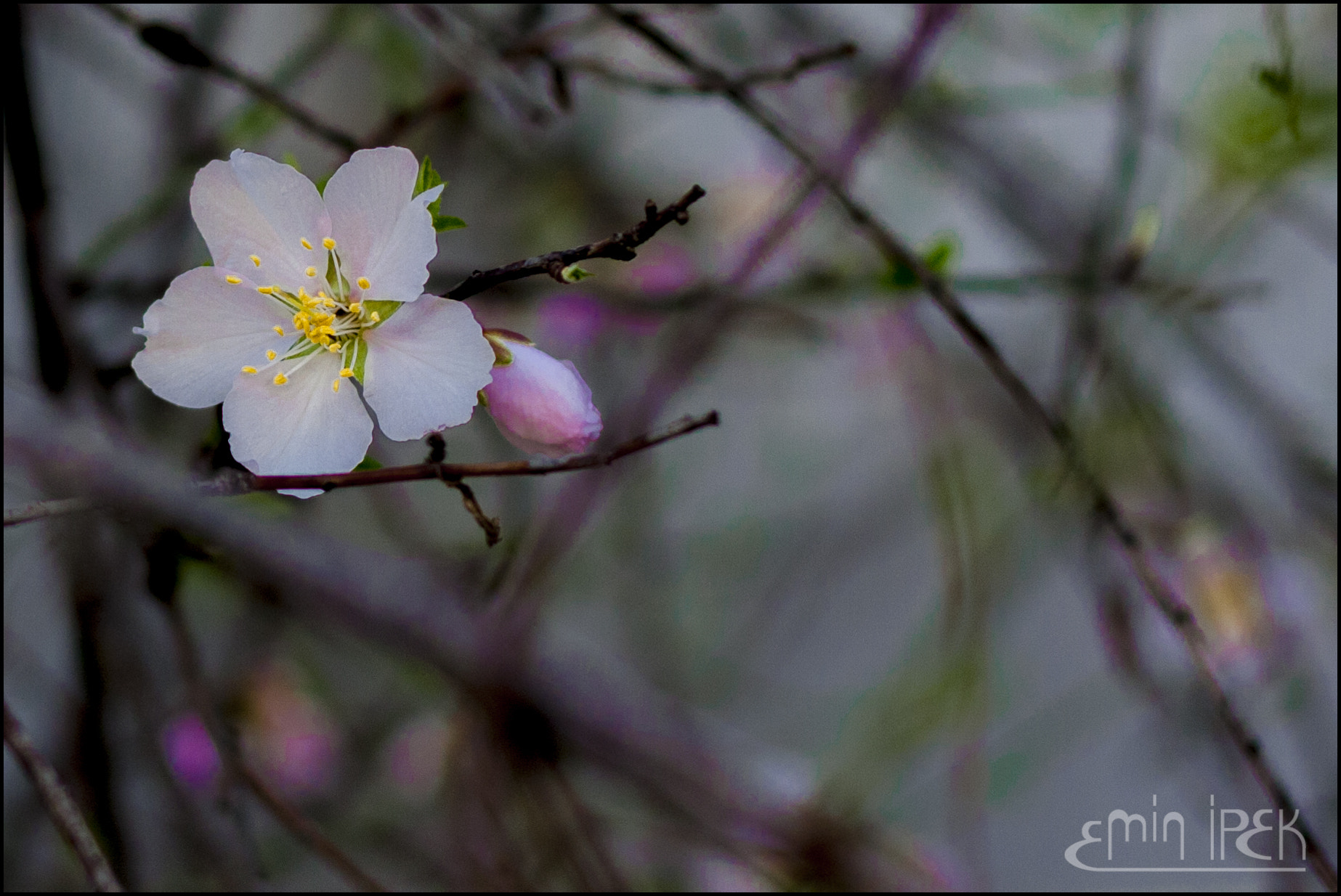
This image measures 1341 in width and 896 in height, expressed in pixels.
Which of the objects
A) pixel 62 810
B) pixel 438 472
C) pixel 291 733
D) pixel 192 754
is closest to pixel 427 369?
pixel 438 472

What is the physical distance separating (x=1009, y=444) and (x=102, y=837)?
35.0 inches

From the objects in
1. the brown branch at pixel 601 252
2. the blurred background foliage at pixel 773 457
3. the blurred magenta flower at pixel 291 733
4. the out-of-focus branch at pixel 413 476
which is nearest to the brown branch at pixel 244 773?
the blurred background foliage at pixel 773 457

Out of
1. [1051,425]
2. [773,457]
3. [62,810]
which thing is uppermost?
[773,457]

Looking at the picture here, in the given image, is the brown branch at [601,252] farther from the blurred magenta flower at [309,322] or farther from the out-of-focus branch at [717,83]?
the out-of-focus branch at [717,83]

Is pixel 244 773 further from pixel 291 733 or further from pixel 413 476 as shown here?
pixel 291 733

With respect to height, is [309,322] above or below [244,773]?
above

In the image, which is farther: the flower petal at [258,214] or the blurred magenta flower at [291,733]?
the blurred magenta flower at [291,733]

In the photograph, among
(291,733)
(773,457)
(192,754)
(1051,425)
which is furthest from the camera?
(773,457)

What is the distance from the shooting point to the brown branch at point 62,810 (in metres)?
0.29

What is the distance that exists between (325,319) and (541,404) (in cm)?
9

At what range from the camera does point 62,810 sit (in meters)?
0.30

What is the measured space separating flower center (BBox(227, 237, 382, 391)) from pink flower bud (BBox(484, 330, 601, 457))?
0.16 ft

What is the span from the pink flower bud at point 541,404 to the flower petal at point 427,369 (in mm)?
18

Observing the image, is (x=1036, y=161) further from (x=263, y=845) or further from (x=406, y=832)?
(x=263, y=845)
